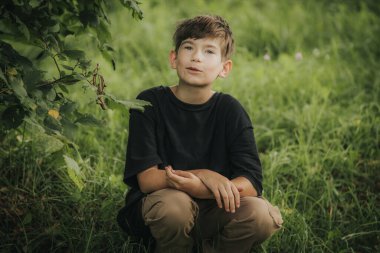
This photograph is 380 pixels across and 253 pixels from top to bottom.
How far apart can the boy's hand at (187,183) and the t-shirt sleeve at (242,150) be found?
0.61 ft

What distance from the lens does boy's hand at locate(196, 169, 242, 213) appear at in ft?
6.38

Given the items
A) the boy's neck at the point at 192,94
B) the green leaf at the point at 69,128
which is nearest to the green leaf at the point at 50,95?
the green leaf at the point at 69,128

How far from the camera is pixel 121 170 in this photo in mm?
2855

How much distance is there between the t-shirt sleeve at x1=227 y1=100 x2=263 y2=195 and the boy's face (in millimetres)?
199

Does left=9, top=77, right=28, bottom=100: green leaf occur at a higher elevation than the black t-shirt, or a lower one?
higher

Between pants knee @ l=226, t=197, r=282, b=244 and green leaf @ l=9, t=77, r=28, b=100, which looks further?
pants knee @ l=226, t=197, r=282, b=244

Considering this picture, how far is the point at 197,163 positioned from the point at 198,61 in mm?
470

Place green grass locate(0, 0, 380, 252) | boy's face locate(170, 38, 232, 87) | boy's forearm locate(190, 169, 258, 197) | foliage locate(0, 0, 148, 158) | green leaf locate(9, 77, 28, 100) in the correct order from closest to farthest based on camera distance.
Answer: green leaf locate(9, 77, 28, 100) → foliage locate(0, 0, 148, 158) → boy's forearm locate(190, 169, 258, 197) → boy's face locate(170, 38, 232, 87) → green grass locate(0, 0, 380, 252)

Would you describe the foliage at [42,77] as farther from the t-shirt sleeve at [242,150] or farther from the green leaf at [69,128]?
the t-shirt sleeve at [242,150]

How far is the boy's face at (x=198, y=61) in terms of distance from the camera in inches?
84.4

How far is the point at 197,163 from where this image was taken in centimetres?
214

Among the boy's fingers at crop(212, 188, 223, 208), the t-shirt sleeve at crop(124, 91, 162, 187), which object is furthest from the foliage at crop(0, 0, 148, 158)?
the boy's fingers at crop(212, 188, 223, 208)

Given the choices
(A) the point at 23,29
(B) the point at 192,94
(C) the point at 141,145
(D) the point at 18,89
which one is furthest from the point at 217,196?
(A) the point at 23,29

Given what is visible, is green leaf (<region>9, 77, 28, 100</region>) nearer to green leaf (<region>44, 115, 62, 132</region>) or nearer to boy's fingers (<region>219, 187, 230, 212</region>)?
green leaf (<region>44, 115, 62, 132</region>)
